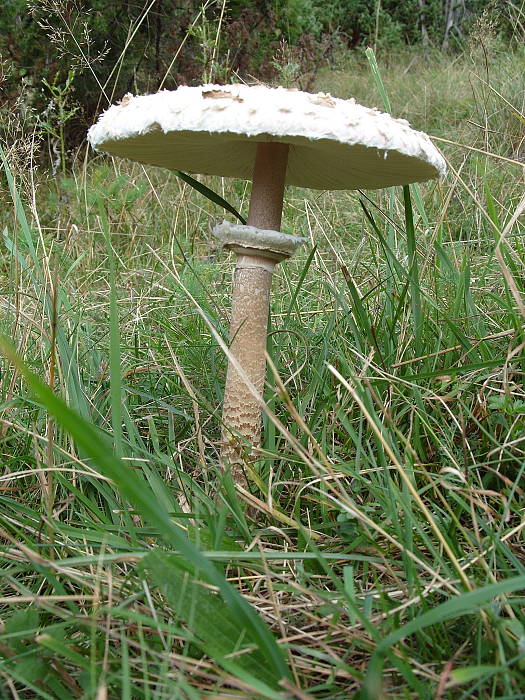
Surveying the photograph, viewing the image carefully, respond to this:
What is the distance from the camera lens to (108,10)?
5887 mm

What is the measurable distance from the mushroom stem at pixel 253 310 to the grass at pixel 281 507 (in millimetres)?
91

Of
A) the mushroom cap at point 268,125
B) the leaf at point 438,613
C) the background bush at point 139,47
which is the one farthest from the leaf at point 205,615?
the background bush at point 139,47

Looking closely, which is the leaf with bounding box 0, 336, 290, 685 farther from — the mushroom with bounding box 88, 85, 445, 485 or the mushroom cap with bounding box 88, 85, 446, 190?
the mushroom cap with bounding box 88, 85, 446, 190

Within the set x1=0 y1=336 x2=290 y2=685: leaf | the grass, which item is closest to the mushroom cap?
the grass

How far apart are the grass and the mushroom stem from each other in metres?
0.09

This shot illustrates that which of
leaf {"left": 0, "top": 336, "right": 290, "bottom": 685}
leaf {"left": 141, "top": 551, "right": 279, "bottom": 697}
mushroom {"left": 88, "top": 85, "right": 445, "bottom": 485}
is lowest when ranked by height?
leaf {"left": 141, "top": 551, "right": 279, "bottom": 697}

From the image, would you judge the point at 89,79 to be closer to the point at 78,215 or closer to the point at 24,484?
the point at 78,215

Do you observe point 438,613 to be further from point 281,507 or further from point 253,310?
point 253,310

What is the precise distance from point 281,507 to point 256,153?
1.13m

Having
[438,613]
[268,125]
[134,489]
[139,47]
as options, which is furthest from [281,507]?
[139,47]

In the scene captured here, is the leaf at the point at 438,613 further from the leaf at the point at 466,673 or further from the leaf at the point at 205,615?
the leaf at the point at 205,615

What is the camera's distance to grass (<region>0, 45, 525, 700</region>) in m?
1.04

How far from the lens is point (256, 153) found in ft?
6.16

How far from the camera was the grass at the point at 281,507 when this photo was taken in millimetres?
1043
